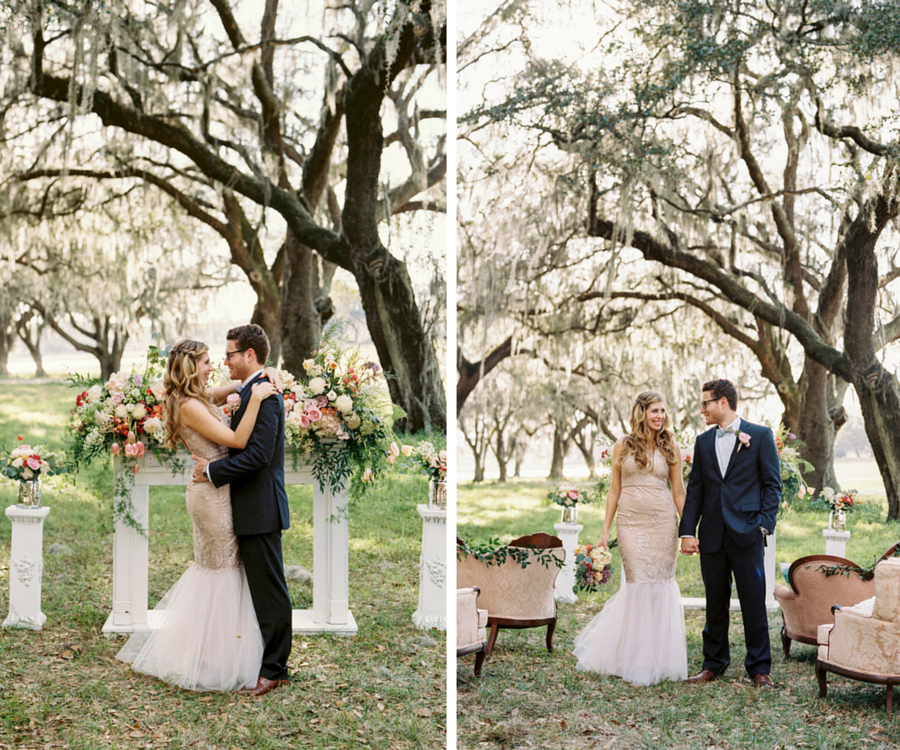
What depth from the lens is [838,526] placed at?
4.44 meters

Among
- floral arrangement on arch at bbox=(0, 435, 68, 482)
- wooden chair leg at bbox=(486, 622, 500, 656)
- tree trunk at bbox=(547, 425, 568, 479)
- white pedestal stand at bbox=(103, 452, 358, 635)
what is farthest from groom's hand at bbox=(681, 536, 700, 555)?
floral arrangement on arch at bbox=(0, 435, 68, 482)

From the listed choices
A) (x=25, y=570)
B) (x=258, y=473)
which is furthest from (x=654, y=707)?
(x=25, y=570)

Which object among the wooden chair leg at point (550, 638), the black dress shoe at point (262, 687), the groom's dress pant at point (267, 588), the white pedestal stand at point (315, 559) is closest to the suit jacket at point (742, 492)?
the wooden chair leg at point (550, 638)

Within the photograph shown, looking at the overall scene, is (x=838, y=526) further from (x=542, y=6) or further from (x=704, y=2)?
(x=542, y=6)

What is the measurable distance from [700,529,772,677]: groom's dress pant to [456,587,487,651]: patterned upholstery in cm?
106

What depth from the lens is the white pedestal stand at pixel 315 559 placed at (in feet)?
11.8

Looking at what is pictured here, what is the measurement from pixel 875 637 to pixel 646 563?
95cm

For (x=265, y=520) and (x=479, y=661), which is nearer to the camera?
(x=265, y=520)

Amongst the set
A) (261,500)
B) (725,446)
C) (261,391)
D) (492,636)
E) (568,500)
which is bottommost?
(492,636)

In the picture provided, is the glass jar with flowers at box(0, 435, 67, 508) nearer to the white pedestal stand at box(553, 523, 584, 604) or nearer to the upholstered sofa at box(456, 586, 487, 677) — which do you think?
the upholstered sofa at box(456, 586, 487, 677)

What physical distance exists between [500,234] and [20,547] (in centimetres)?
319

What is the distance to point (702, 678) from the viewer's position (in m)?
3.60

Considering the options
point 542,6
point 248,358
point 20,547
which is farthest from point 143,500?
point 542,6

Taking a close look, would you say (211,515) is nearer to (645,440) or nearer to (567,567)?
(645,440)
